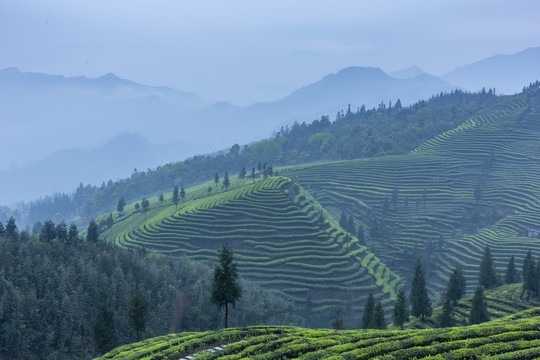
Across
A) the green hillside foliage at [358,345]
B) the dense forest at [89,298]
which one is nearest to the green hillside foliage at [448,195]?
the dense forest at [89,298]

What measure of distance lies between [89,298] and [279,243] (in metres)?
47.0

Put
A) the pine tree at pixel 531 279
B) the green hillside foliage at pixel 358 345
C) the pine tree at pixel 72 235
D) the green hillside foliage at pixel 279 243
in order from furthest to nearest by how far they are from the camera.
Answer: the green hillside foliage at pixel 279 243
the pine tree at pixel 72 235
the pine tree at pixel 531 279
the green hillside foliage at pixel 358 345

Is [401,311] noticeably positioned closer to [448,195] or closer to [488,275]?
[488,275]

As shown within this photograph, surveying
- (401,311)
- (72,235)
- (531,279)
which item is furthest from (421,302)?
(72,235)

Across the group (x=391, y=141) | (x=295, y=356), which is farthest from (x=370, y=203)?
(x=295, y=356)

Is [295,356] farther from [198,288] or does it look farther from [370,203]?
[370,203]

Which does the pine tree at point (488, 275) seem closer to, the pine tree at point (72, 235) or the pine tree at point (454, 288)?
the pine tree at point (454, 288)

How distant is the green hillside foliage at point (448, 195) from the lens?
9612 cm

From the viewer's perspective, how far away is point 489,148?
150 metres

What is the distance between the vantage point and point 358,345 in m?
23.7

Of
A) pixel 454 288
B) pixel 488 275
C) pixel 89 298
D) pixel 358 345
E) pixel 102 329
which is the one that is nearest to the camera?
pixel 358 345

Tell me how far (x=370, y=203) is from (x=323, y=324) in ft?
221

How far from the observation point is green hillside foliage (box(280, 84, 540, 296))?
315 feet

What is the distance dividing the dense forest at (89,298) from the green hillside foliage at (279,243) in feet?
43.1
